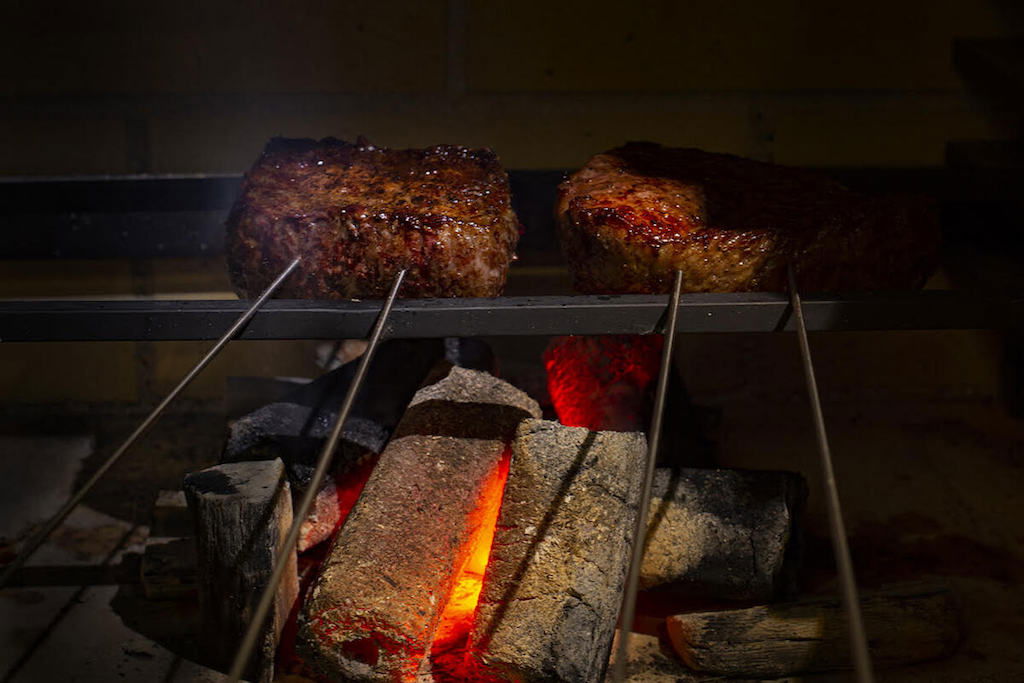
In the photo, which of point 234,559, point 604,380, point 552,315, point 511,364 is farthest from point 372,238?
point 511,364

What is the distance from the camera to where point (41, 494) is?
12.0ft

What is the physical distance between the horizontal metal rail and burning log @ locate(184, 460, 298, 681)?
1.46 ft

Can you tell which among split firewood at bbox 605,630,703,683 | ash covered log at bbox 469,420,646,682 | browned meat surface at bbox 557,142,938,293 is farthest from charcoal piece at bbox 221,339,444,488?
split firewood at bbox 605,630,703,683

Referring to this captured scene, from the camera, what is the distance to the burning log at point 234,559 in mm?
2562

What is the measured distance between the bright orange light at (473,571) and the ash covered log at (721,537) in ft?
1.47

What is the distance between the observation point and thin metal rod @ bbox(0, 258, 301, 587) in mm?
1658

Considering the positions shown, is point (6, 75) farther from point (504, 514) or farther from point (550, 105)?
point (504, 514)

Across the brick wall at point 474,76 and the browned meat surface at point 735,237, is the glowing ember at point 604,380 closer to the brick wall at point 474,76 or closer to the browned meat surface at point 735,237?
the browned meat surface at point 735,237

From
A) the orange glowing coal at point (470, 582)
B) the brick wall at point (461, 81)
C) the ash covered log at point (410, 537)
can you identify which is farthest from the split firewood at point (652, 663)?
the brick wall at point (461, 81)

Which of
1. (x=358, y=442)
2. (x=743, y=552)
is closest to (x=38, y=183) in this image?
(x=358, y=442)

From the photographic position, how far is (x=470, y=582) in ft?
9.27

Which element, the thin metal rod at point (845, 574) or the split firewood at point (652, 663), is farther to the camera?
the split firewood at point (652, 663)

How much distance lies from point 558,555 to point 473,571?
44 centimetres

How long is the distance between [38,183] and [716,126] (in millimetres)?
2642
